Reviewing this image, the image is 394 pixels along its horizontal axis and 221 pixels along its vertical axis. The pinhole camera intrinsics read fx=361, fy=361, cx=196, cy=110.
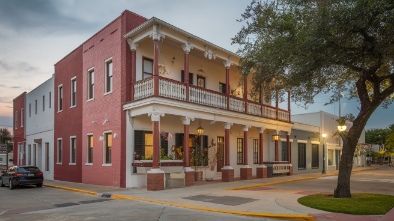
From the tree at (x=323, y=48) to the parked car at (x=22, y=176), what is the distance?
542 inches

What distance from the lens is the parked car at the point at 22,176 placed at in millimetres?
20219

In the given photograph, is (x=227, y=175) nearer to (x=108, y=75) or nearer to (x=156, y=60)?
(x=156, y=60)

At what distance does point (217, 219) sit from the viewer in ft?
32.7

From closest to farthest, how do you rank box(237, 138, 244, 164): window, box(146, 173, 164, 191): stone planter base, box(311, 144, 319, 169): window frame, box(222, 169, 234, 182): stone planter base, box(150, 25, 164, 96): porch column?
A: 1. box(146, 173, 164, 191): stone planter base
2. box(150, 25, 164, 96): porch column
3. box(222, 169, 234, 182): stone planter base
4. box(237, 138, 244, 164): window
5. box(311, 144, 319, 169): window frame

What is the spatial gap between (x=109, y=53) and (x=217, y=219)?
13.3m

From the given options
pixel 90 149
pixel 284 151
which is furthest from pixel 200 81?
pixel 284 151

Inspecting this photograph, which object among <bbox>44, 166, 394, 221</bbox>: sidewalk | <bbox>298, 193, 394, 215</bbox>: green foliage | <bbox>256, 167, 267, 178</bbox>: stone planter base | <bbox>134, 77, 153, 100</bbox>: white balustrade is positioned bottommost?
<bbox>256, 167, 267, 178</bbox>: stone planter base

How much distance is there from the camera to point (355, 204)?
37.9ft

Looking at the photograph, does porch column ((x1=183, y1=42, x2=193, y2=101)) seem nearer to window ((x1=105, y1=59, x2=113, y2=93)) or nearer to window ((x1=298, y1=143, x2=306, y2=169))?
window ((x1=105, y1=59, x2=113, y2=93))

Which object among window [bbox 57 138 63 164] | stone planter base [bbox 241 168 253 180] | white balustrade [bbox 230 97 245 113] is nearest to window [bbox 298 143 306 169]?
stone planter base [bbox 241 168 253 180]

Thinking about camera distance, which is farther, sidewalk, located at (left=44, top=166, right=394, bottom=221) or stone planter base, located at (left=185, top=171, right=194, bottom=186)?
stone planter base, located at (left=185, top=171, right=194, bottom=186)

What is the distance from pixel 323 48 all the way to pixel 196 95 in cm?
886

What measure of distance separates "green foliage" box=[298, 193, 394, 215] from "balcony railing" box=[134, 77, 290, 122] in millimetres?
8146

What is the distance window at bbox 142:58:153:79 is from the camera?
64.1 ft
